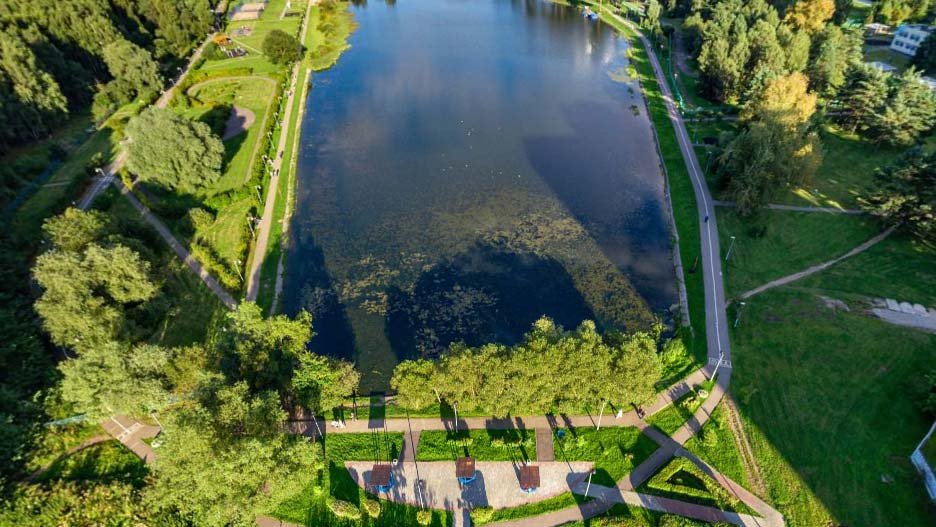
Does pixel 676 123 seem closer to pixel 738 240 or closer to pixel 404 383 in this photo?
pixel 738 240

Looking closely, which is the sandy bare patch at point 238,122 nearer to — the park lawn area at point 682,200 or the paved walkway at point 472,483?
the paved walkway at point 472,483

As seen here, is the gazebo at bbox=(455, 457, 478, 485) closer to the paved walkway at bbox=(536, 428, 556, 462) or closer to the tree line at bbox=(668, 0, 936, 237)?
the paved walkway at bbox=(536, 428, 556, 462)

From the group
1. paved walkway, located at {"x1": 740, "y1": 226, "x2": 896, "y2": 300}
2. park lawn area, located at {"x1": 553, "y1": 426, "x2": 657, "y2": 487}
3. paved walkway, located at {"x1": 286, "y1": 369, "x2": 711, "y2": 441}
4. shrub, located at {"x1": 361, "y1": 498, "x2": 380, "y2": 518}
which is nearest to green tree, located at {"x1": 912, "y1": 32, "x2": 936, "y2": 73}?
paved walkway, located at {"x1": 740, "y1": 226, "x2": 896, "y2": 300}

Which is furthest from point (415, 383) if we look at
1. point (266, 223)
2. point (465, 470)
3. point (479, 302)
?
point (266, 223)

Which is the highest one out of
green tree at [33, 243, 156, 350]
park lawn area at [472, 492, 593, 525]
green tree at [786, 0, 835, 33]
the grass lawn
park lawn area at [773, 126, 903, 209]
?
green tree at [786, 0, 835, 33]

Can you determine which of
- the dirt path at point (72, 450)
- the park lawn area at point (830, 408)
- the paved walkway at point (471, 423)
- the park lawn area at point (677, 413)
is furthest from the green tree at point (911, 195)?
the dirt path at point (72, 450)

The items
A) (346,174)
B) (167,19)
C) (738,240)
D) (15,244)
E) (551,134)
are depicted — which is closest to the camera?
(15,244)

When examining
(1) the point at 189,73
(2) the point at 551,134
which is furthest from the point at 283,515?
(1) the point at 189,73
